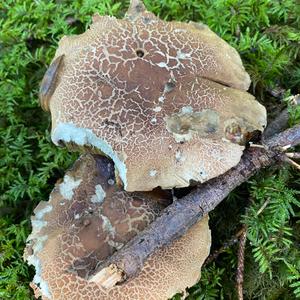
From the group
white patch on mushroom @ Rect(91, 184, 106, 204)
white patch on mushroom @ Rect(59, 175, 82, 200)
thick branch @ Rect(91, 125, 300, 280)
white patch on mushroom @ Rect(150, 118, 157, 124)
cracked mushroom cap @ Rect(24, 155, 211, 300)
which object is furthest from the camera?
white patch on mushroom @ Rect(59, 175, 82, 200)

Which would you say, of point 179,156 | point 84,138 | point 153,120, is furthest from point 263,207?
point 84,138

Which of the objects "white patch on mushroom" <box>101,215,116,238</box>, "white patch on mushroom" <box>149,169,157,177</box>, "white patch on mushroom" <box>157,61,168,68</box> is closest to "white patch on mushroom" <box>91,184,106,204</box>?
"white patch on mushroom" <box>101,215,116,238</box>

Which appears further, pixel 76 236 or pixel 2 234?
pixel 2 234

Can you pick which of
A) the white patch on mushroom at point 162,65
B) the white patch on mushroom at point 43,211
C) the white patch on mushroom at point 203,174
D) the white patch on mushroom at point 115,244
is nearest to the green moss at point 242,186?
the white patch on mushroom at point 43,211

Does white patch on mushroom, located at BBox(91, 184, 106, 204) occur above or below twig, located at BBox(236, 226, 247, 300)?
above

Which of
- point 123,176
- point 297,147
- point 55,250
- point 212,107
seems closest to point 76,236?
point 55,250

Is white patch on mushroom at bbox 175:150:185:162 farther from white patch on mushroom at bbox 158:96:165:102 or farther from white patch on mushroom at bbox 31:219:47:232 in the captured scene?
white patch on mushroom at bbox 31:219:47:232

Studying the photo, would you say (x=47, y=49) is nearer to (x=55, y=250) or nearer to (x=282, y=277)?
(x=55, y=250)

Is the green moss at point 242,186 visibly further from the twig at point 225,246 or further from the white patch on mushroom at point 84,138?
the white patch on mushroom at point 84,138
